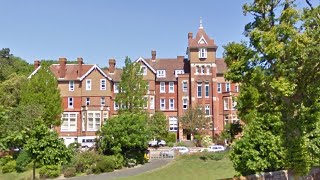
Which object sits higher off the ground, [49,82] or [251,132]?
[49,82]

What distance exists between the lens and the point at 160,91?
5747 cm

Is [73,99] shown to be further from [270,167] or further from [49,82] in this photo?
[270,167]

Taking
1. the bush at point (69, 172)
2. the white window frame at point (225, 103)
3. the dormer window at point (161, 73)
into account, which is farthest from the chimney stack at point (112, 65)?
the bush at point (69, 172)

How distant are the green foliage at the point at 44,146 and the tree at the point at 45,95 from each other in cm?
2038

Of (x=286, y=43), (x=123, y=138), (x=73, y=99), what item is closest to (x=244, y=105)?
(x=286, y=43)

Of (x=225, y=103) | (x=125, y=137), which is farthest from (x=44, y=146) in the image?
(x=225, y=103)

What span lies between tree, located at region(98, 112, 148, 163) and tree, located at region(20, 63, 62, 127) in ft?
32.9

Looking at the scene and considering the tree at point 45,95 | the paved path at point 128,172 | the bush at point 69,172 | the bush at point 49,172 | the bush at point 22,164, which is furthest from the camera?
the tree at point 45,95

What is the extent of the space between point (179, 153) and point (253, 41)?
29784 millimetres

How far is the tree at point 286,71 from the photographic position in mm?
10821

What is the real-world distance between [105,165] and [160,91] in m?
25.2

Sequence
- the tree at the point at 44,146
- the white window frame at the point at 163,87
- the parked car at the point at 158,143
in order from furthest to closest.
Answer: the white window frame at the point at 163,87 → the parked car at the point at 158,143 → the tree at the point at 44,146

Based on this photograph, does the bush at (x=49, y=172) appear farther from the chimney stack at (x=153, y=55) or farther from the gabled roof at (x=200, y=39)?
the chimney stack at (x=153, y=55)

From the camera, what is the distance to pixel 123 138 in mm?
35625
